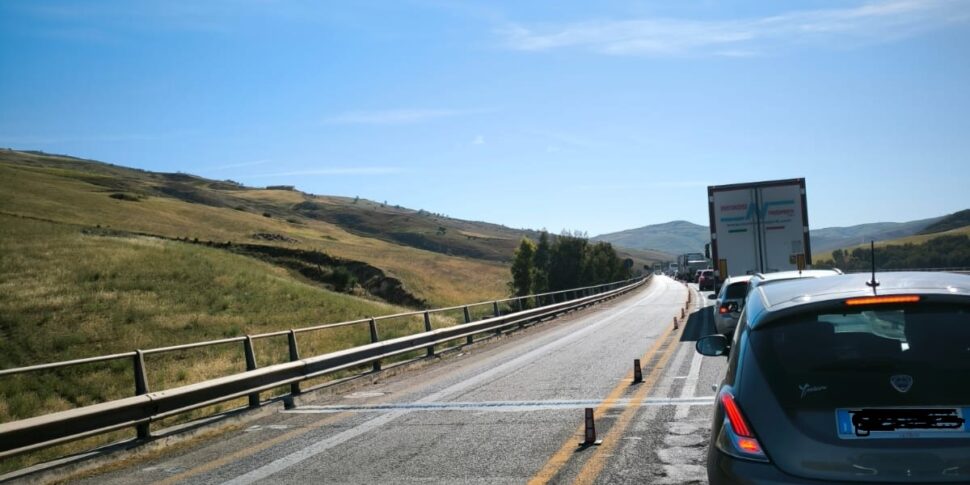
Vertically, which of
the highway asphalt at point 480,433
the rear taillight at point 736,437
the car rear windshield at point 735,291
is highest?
the car rear windshield at point 735,291

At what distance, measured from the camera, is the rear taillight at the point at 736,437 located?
3693 mm

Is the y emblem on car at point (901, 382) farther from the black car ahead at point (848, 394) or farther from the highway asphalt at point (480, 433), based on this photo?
the highway asphalt at point (480, 433)

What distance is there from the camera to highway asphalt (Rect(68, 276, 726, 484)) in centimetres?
712

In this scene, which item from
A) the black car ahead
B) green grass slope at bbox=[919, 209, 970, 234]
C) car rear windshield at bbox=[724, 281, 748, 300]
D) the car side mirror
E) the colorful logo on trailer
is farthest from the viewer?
green grass slope at bbox=[919, 209, 970, 234]

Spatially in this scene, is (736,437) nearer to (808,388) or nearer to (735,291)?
(808,388)

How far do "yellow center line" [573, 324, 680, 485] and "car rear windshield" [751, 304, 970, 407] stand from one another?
2924 mm

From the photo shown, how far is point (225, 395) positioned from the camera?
35.5ft

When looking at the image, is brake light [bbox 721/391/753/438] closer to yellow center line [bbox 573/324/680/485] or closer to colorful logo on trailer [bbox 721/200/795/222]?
yellow center line [bbox 573/324/680/485]

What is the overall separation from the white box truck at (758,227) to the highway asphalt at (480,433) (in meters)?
10.1

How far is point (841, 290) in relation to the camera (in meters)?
4.11

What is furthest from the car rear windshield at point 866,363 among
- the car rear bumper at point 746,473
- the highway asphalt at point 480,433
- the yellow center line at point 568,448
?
the yellow center line at point 568,448

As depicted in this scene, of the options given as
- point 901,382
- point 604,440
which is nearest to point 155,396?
point 604,440

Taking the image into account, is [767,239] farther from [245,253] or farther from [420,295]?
[245,253]

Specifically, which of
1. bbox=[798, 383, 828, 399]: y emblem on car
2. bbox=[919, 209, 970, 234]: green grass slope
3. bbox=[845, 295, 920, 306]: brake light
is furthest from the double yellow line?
bbox=[919, 209, 970, 234]: green grass slope
